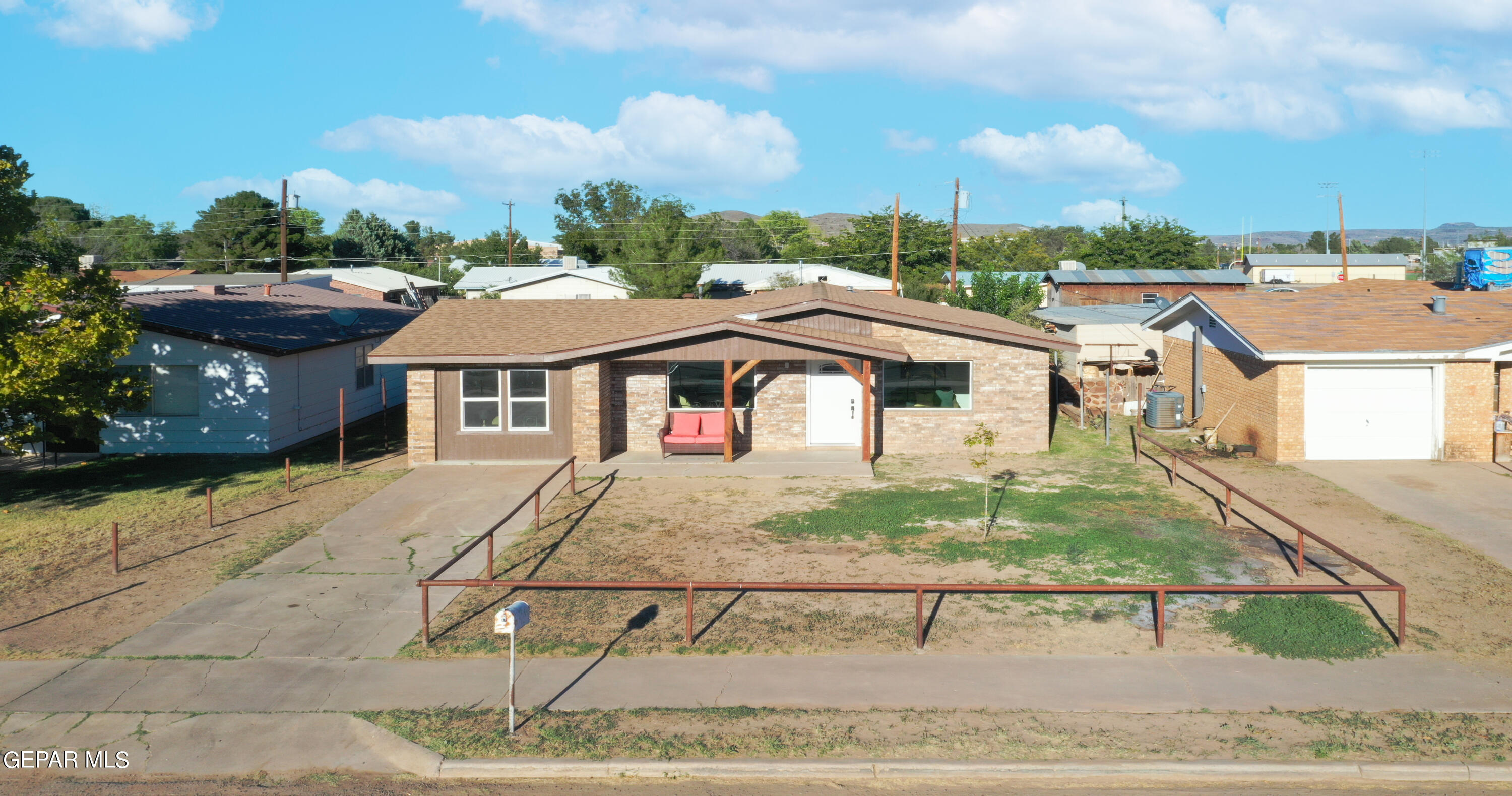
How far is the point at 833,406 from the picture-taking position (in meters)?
21.2

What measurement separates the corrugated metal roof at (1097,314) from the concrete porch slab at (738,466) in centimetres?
1722

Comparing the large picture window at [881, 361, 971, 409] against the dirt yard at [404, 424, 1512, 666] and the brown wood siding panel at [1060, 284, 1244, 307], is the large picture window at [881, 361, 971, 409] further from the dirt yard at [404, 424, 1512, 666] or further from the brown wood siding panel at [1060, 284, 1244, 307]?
the brown wood siding panel at [1060, 284, 1244, 307]

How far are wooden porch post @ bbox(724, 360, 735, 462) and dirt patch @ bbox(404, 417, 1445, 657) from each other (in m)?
1.38

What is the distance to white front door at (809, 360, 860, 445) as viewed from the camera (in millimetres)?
21078

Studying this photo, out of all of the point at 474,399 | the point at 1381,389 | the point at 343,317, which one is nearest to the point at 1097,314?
the point at 1381,389

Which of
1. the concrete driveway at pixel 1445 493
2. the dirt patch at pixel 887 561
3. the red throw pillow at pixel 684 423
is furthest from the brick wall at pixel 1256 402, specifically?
the red throw pillow at pixel 684 423

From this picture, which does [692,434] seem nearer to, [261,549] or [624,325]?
[624,325]

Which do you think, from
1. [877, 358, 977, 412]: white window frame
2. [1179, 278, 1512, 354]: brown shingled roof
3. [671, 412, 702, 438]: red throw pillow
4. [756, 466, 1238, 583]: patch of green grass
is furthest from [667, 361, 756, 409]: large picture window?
[1179, 278, 1512, 354]: brown shingled roof

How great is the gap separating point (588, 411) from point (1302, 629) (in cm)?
1339

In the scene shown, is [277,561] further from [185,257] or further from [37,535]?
[185,257]

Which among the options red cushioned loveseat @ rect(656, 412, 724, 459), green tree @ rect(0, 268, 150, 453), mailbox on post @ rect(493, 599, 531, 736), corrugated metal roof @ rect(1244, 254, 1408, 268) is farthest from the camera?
corrugated metal roof @ rect(1244, 254, 1408, 268)

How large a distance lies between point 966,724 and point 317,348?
1952 centimetres

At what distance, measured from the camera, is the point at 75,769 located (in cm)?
785

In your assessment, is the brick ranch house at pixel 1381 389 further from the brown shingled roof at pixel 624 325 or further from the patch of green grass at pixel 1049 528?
the patch of green grass at pixel 1049 528
